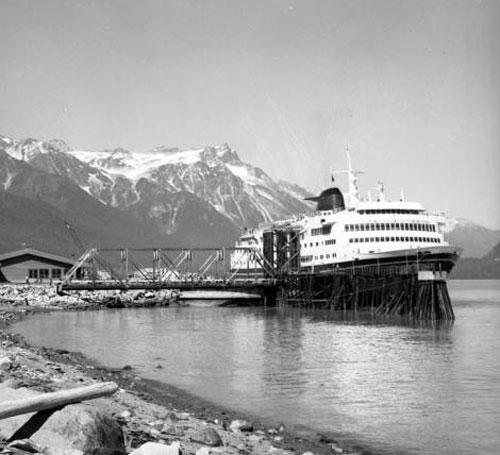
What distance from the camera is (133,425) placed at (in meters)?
13.1

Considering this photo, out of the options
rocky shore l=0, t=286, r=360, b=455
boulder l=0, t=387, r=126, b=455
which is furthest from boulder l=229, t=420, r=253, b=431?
boulder l=0, t=387, r=126, b=455

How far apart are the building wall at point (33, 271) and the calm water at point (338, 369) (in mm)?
38323

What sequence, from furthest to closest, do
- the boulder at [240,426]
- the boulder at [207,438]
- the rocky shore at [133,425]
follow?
the boulder at [240,426], the boulder at [207,438], the rocky shore at [133,425]

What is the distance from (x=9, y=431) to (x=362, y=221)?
5944cm

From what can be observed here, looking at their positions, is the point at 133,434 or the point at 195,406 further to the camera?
the point at 195,406

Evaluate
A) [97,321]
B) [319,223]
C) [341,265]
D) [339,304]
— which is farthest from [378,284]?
[97,321]

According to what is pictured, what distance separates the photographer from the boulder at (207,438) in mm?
13203

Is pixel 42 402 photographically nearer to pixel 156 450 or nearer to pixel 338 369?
pixel 156 450

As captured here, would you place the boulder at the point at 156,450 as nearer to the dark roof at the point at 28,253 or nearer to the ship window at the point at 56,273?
the dark roof at the point at 28,253

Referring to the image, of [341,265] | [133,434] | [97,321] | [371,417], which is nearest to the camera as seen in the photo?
[133,434]

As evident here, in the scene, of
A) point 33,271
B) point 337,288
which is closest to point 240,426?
point 337,288

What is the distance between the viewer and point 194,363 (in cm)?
2911

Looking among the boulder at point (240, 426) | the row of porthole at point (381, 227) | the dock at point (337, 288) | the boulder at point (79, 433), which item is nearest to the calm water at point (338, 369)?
the boulder at point (240, 426)

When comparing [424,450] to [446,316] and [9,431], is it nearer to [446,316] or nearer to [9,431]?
[9,431]
